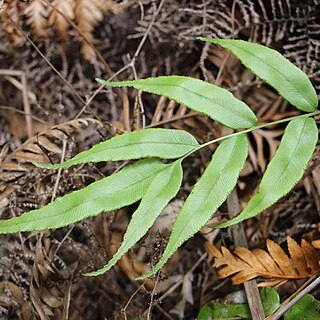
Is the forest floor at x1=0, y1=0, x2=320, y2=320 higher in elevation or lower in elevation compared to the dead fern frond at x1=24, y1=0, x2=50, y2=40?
lower

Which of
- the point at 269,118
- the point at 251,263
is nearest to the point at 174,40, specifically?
the point at 269,118

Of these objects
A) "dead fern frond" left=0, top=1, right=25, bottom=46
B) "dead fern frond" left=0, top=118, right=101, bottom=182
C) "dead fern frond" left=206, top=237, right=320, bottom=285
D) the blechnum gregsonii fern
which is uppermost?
"dead fern frond" left=0, top=1, right=25, bottom=46

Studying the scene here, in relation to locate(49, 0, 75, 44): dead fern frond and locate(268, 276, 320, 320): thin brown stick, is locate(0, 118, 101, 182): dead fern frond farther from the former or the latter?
locate(268, 276, 320, 320): thin brown stick

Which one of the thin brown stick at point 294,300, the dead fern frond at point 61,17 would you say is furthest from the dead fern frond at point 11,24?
the thin brown stick at point 294,300

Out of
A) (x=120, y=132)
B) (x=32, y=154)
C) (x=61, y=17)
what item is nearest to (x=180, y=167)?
(x=120, y=132)

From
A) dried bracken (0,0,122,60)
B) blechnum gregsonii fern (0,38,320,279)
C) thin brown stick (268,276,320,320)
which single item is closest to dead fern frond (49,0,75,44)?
dried bracken (0,0,122,60)

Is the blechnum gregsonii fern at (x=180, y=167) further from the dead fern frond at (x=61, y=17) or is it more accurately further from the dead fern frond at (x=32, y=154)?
the dead fern frond at (x=61, y=17)

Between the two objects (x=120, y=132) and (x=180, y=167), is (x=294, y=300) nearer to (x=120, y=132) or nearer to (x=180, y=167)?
(x=180, y=167)
